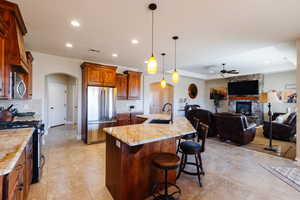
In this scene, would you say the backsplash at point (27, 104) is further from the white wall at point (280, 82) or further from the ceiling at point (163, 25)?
the white wall at point (280, 82)

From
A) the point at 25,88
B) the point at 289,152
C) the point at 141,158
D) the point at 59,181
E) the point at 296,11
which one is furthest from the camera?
the point at 289,152

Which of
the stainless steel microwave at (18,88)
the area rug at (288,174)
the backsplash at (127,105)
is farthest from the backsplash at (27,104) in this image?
the area rug at (288,174)

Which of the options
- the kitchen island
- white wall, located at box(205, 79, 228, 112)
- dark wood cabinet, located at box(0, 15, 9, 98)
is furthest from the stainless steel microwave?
white wall, located at box(205, 79, 228, 112)

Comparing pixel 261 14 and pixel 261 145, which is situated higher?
pixel 261 14

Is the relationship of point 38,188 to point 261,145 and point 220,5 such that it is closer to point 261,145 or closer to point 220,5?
point 220,5

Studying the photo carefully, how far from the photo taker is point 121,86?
206 inches

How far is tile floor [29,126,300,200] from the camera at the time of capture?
2.07 m

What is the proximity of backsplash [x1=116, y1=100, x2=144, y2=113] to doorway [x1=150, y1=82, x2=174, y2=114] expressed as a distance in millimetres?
1492

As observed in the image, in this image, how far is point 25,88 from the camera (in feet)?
10.5

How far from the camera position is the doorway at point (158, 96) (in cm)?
758

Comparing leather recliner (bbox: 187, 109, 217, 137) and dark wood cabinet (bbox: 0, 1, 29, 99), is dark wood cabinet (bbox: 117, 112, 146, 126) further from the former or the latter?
dark wood cabinet (bbox: 0, 1, 29, 99)

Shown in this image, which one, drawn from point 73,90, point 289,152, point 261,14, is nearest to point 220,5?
point 261,14

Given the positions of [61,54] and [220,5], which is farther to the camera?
[61,54]

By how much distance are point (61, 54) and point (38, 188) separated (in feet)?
11.5
